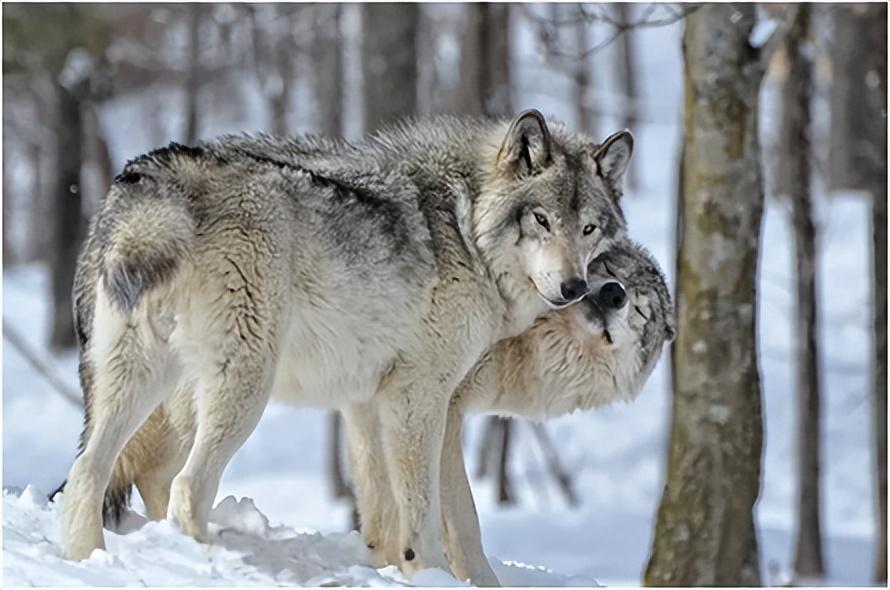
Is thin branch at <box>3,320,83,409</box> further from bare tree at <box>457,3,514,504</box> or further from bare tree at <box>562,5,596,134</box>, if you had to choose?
bare tree at <box>562,5,596,134</box>

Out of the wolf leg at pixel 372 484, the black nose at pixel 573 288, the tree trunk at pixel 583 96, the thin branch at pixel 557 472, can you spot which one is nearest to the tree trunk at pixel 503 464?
the thin branch at pixel 557 472

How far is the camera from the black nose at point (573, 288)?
19.2 ft

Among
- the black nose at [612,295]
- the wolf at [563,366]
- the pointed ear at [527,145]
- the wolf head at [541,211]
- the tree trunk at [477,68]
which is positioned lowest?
the wolf at [563,366]

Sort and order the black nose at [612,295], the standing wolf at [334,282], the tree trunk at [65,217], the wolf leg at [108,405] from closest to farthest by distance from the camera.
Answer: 1. the wolf leg at [108,405]
2. the standing wolf at [334,282]
3. the black nose at [612,295]
4. the tree trunk at [65,217]

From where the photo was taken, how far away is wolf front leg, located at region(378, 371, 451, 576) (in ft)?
19.2

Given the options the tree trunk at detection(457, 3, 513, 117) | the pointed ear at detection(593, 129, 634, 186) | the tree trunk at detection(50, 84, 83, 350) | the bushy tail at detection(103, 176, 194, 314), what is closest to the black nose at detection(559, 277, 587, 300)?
the pointed ear at detection(593, 129, 634, 186)

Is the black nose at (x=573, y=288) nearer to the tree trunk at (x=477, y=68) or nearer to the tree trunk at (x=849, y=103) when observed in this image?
the tree trunk at (x=477, y=68)

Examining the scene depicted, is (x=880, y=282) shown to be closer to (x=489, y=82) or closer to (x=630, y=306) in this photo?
(x=489, y=82)

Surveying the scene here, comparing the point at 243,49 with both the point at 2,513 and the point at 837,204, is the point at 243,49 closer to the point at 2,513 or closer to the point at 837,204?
the point at 837,204

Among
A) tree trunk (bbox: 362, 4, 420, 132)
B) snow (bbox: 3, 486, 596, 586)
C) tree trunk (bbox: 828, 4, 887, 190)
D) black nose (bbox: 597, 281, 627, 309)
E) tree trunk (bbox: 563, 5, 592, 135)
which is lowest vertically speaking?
snow (bbox: 3, 486, 596, 586)

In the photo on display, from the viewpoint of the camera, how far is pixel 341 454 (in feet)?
62.5

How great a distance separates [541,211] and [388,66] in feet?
19.5

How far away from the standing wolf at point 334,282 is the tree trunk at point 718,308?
178 cm

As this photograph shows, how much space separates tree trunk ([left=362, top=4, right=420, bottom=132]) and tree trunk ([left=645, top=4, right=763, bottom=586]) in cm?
390
